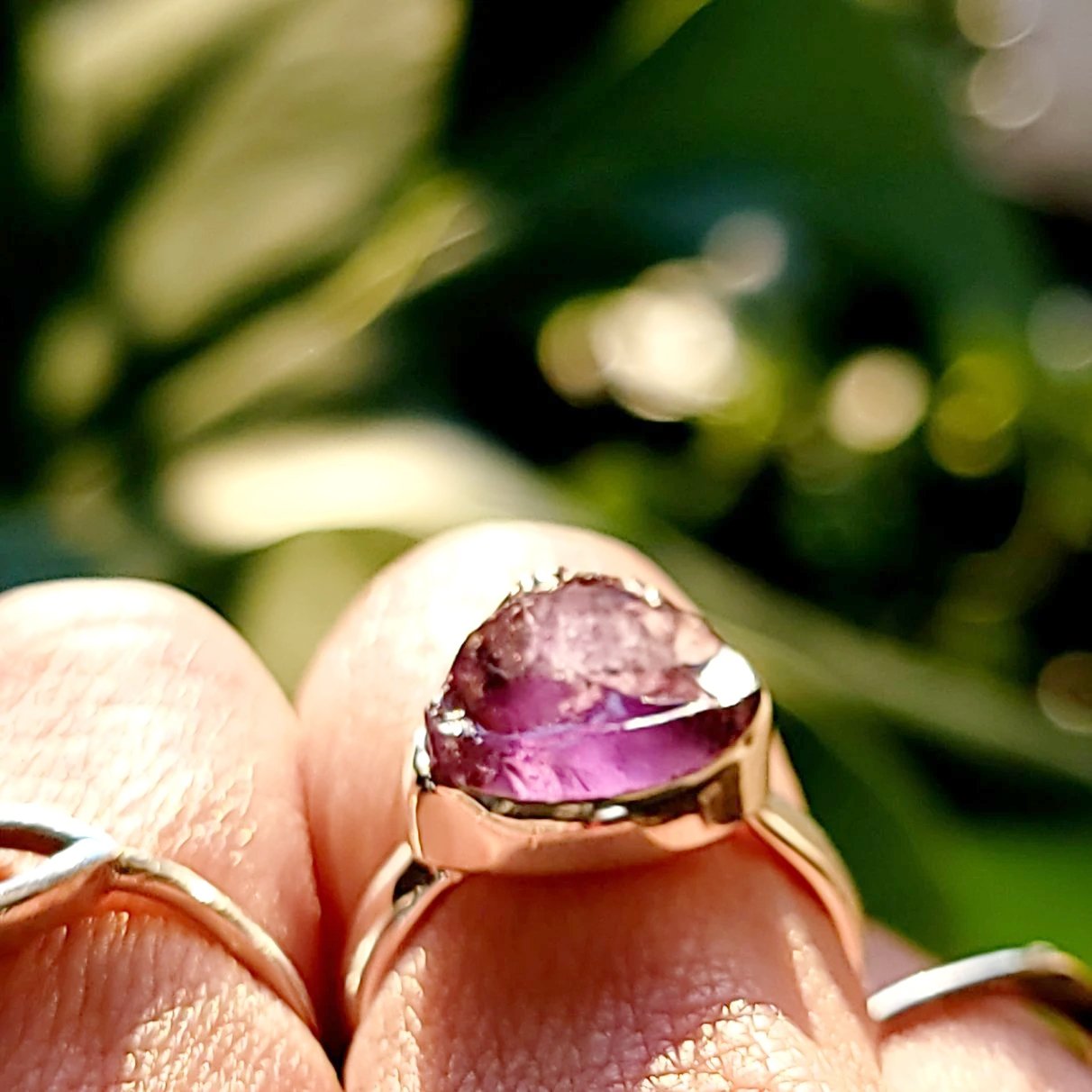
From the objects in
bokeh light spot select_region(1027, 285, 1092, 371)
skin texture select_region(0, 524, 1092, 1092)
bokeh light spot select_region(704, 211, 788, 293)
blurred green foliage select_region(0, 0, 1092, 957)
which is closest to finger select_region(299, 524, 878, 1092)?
skin texture select_region(0, 524, 1092, 1092)

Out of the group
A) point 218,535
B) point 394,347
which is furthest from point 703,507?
point 218,535

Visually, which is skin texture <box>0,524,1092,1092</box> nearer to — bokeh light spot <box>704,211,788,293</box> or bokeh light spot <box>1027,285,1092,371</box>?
bokeh light spot <box>704,211,788,293</box>

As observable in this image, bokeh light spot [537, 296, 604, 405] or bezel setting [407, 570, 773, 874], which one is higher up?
bezel setting [407, 570, 773, 874]

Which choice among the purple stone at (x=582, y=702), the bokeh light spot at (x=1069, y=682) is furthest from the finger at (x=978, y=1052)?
the bokeh light spot at (x=1069, y=682)

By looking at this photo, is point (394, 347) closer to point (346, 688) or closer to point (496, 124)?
point (496, 124)

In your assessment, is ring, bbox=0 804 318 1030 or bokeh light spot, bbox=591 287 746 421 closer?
ring, bbox=0 804 318 1030

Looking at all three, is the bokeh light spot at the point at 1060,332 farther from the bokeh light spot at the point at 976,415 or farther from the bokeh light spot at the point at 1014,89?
the bokeh light spot at the point at 1014,89

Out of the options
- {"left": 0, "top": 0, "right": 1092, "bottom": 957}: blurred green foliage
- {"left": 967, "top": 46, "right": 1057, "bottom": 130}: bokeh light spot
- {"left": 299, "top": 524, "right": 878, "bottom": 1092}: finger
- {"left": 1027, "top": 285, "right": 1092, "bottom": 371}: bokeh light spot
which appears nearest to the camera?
{"left": 299, "top": 524, "right": 878, "bottom": 1092}: finger

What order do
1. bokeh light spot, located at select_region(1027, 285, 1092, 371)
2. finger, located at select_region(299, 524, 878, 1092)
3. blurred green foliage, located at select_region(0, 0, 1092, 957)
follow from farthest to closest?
1. bokeh light spot, located at select_region(1027, 285, 1092, 371)
2. blurred green foliage, located at select_region(0, 0, 1092, 957)
3. finger, located at select_region(299, 524, 878, 1092)
